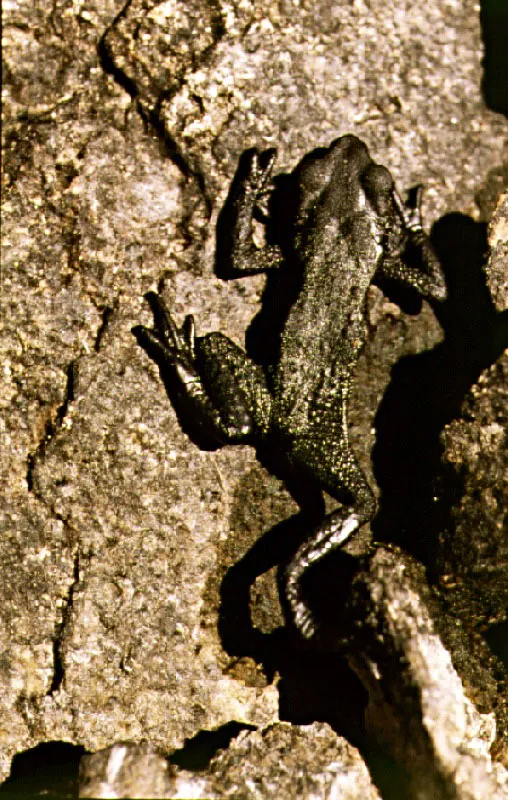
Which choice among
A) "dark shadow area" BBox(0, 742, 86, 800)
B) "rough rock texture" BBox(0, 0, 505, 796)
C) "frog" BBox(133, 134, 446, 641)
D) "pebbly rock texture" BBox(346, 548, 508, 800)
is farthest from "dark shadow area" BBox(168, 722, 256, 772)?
"frog" BBox(133, 134, 446, 641)

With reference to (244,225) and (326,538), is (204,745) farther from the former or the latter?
(244,225)

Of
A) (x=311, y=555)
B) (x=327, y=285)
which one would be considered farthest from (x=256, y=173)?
(x=311, y=555)

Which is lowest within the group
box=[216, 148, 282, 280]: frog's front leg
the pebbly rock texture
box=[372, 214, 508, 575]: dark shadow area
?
the pebbly rock texture

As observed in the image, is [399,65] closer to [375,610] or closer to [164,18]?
[164,18]

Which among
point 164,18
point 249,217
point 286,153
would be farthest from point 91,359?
point 164,18

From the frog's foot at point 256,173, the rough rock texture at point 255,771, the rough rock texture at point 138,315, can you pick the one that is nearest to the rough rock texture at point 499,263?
the rough rock texture at point 138,315

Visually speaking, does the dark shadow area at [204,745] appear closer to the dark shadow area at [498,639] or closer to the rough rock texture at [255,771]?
the rough rock texture at [255,771]

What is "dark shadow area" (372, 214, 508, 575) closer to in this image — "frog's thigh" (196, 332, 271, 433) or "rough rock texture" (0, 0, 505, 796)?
"rough rock texture" (0, 0, 505, 796)
